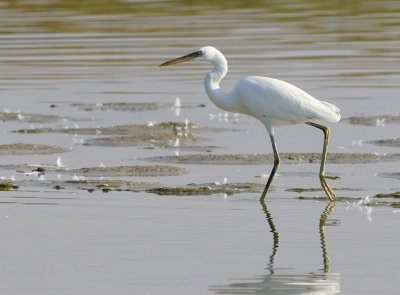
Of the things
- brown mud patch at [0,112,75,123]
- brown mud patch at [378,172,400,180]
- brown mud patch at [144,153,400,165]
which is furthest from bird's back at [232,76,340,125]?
brown mud patch at [0,112,75,123]

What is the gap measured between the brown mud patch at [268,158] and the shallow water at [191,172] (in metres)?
0.17

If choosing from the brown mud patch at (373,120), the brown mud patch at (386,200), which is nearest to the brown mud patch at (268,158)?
the brown mud patch at (386,200)

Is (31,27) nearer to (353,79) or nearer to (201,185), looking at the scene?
(353,79)

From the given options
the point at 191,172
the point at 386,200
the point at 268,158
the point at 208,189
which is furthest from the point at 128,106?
the point at 386,200

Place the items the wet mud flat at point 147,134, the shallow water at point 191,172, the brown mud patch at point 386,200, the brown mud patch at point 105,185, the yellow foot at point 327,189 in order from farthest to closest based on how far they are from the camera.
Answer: the wet mud flat at point 147,134, the brown mud patch at point 105,185, the yellow foot at point 327,189, the brown mud patch at point 386,200, the shallow water at point 191,172

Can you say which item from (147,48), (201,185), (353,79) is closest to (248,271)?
(201,185)

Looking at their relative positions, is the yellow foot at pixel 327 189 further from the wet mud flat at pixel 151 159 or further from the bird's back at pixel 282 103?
the bird's back at pixel 282 103

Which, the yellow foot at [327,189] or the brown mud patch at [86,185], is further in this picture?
the brown mud patch at [86,185]

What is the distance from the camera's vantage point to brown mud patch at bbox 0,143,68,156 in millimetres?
16094

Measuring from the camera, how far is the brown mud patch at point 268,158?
1524cm

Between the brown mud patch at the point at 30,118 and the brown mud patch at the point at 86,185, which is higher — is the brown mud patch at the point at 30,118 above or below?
above

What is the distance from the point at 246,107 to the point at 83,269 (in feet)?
15.1

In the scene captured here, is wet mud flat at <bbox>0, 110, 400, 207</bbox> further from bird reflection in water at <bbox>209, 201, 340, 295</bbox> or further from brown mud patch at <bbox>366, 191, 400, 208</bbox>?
bird reflection in water at <bbox>209, 201, 340, 295</bbox>

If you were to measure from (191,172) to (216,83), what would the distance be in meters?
1.03
